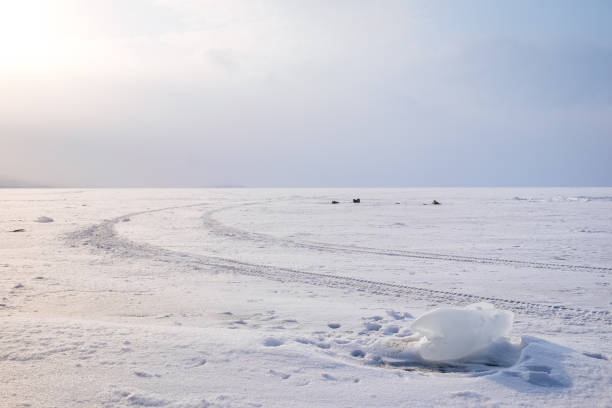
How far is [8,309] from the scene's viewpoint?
5.66 metres

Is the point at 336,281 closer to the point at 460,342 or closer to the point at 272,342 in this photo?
the point at 272,342

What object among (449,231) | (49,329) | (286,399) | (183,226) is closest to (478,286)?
(286,399)

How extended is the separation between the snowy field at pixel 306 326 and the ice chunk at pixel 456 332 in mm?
12

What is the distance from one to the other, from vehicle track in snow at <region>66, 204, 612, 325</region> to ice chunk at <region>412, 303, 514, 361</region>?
77.8 inches

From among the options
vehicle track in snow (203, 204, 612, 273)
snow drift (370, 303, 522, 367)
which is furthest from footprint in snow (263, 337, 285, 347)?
vehicle track in snow (203, 204, 612, 273)

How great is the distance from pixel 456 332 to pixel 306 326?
1.82 meters

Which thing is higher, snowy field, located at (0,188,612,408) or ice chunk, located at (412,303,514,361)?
ice chunk, located at (412,303,514,361)

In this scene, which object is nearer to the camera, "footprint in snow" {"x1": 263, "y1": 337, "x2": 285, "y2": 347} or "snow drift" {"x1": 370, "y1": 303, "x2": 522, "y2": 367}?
"snow drift" {"x1": 370, "y1": 303, "x2": 522, "y2": 367}

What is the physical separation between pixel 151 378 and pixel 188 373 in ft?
0.95

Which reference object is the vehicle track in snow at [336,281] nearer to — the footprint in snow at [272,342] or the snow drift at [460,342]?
the snow drift at [460,342]

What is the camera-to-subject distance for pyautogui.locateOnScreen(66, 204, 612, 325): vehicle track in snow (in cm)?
581

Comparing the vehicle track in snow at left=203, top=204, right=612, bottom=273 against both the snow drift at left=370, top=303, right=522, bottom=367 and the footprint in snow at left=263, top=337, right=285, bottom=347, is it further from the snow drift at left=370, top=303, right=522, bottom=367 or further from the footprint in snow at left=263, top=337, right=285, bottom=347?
the footprint in snow at left=263, top=337, right=285, bottom=347

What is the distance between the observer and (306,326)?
202 inches

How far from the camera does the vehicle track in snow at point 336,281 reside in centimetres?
581
